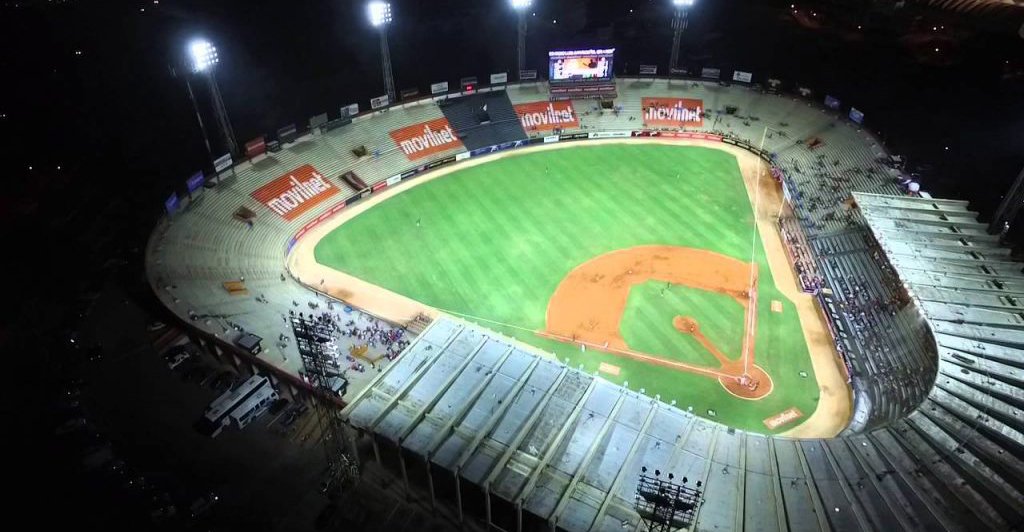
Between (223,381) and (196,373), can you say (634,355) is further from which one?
(196,373)

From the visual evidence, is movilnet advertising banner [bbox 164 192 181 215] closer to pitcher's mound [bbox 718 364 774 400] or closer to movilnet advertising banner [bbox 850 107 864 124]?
pitcher's mound [bbox 718 364 774 400]

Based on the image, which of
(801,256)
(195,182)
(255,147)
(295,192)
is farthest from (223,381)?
(801,256)

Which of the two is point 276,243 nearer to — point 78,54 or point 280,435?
point 280,435

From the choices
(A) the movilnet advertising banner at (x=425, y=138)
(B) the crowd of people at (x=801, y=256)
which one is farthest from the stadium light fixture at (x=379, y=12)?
(B) the crowd of people at (x=801, y=256)

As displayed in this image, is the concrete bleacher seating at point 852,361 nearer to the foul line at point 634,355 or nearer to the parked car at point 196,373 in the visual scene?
the parked car at point 196,373

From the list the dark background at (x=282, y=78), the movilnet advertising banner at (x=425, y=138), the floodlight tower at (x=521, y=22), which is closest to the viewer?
the dark background at (x=282, y=78)

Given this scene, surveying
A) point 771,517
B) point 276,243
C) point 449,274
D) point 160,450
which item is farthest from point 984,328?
point 276,243
